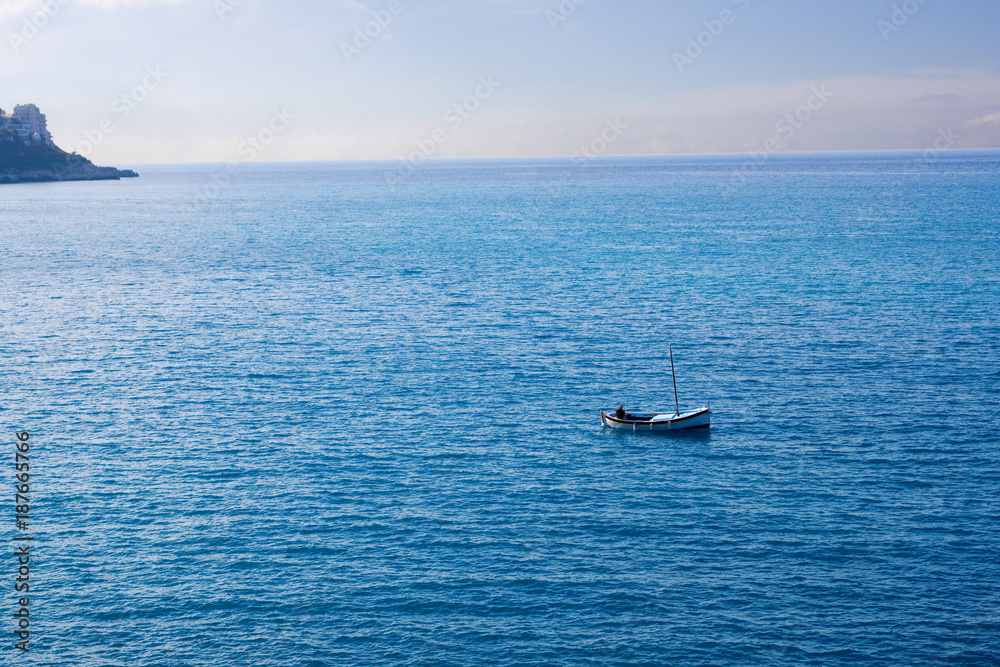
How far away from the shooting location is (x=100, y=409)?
69.1 meters

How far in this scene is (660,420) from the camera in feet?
215

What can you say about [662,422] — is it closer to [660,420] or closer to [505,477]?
[660,420]

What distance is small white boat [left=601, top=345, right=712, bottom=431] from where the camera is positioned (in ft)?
213

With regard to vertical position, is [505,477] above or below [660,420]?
below

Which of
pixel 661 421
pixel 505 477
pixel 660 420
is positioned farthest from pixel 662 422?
pixel 505 477

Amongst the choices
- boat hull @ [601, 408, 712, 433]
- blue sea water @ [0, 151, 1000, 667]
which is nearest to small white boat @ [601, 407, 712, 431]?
boat hull @ [601, 408, 712, 433]

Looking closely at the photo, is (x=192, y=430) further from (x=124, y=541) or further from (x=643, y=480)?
(x=643, y=480)

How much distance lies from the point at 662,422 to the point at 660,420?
228 mm

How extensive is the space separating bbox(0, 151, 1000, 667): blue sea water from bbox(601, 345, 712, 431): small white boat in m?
1.28

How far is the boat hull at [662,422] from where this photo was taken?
64.9 m

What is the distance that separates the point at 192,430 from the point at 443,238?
11669 centimetres

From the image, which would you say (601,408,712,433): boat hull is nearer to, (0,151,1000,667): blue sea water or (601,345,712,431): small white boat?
(601,345,712,431): small white boat

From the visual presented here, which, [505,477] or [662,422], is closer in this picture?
[505,477]

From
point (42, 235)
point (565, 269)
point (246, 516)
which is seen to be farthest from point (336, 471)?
point (42, 235)
